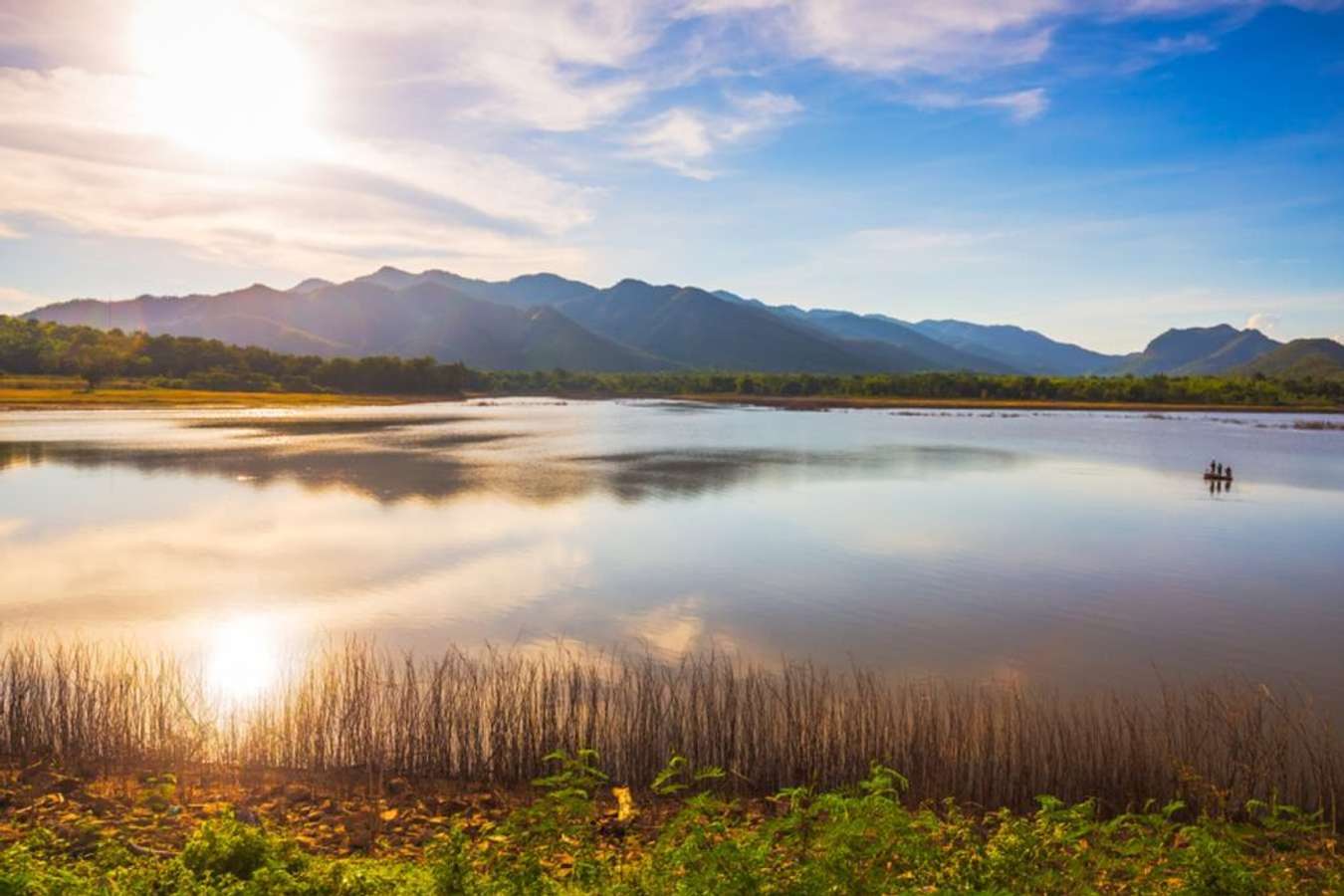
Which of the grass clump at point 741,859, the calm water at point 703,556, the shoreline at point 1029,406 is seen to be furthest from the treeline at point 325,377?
the grass clump at point 741,859

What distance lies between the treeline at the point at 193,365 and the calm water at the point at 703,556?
108 metres

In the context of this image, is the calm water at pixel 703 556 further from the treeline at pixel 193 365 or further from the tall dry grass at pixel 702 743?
the treeline at pixel 193 365

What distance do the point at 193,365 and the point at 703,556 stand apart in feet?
585

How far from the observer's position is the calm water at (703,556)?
20.9 metres

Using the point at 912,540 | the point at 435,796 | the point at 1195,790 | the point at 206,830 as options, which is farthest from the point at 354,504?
the point at 1195,790

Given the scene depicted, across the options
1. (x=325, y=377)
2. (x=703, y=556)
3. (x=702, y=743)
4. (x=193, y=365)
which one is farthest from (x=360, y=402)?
(x=702, y=743)

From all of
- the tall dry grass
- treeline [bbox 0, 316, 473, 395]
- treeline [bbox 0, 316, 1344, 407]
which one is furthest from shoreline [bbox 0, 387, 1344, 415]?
the tall dry grass

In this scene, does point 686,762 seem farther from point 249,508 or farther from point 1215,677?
point 249,508

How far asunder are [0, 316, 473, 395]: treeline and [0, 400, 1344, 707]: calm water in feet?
354

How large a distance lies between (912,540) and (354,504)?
26.8 metres

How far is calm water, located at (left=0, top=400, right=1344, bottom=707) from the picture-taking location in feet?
68.4

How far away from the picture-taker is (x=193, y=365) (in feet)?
577

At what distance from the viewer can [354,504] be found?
41688 mm

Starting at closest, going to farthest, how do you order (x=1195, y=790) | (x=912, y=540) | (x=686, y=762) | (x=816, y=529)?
(x=1195, y=790) < (x=686, y=762) < (x=912, y=540) < (x=816, y=529)
